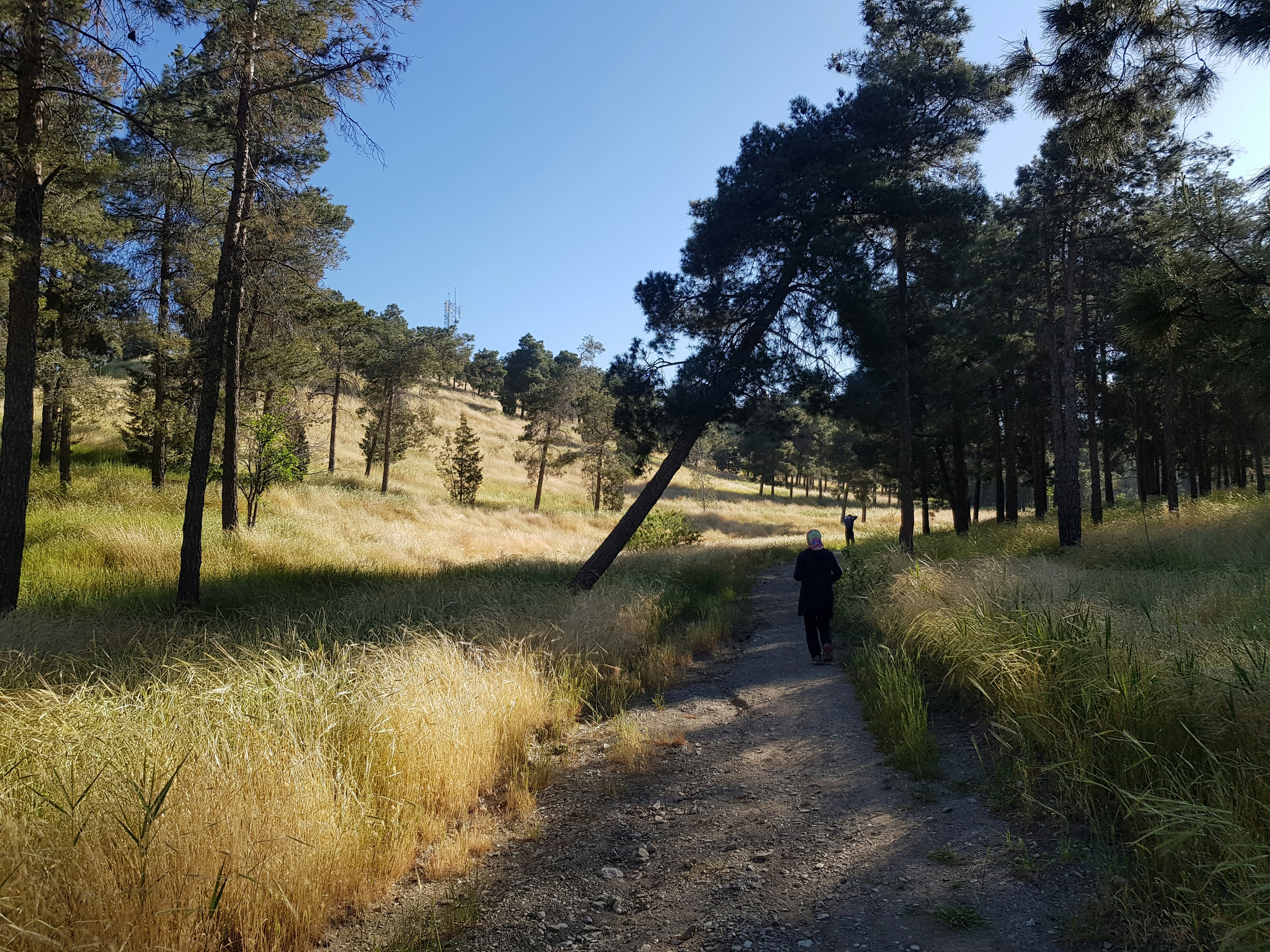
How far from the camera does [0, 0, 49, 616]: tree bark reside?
7.89 m

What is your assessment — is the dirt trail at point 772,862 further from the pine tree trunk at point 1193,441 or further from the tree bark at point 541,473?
Result: the tree bark at point 541,473

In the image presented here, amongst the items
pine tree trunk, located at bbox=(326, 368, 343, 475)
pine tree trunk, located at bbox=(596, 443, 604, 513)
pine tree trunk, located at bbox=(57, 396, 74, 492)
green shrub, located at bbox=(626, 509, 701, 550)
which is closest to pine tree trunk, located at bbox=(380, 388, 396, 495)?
pine tree trunk, located at bbox=(326, 368, 343, 475)

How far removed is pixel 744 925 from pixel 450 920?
58.0 inches

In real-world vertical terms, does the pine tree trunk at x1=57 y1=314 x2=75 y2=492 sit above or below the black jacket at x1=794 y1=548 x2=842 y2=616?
above

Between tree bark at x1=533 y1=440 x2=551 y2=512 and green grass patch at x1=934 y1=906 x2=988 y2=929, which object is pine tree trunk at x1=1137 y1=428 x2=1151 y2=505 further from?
green grass patch at x1=934 y1=906 x2=988 y2=929

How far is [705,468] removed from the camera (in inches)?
3551

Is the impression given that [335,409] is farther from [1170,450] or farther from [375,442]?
[1170,450]

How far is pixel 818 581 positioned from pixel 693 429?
201 inches

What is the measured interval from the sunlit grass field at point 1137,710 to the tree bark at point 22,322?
10797mm

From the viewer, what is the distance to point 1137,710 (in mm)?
3830

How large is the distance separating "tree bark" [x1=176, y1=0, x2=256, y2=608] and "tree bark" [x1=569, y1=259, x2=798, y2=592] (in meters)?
6.33

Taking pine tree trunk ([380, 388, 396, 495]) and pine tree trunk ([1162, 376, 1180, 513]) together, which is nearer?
pine tree trunk ([1162, 376, 1180, 513])

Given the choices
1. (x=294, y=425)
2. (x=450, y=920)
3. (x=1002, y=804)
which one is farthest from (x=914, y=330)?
(x=294, y=425)

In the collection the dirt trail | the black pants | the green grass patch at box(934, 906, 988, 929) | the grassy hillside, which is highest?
the grassy hillside
